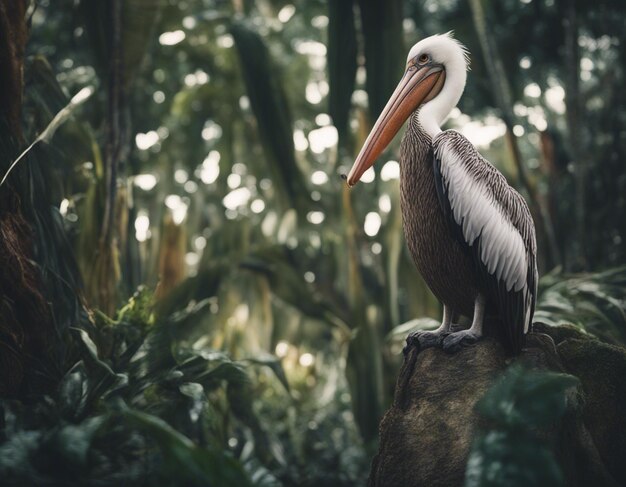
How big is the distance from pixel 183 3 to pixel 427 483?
22.2 ft

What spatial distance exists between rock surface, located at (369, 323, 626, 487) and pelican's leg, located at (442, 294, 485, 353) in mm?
38

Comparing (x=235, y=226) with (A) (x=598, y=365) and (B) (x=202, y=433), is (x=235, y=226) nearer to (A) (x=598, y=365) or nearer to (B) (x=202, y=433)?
(B) (x=202, y=433)

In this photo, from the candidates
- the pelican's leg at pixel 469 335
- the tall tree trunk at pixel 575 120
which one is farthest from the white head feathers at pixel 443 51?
the tall tree trunk at pixel 575 120

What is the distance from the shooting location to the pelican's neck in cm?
335

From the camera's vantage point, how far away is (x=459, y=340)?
305 centimetres

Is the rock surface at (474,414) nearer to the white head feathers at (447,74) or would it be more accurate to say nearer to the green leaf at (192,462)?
the green leaf at (192,462)

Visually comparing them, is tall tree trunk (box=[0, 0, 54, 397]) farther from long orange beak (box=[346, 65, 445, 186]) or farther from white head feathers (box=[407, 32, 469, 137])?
white head feathers (box=[407, 32, 469, 137])

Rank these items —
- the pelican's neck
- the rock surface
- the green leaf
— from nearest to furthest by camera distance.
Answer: the green leaf, the rock surface, the pelican's neck

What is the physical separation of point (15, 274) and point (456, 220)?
209 centimetres

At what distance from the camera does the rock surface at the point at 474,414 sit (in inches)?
112

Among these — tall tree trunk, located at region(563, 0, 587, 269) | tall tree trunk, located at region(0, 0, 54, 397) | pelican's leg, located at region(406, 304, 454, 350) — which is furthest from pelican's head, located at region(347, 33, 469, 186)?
tall tree trunk, located at region(563, 0, 587, 269)

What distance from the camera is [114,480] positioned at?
2.76 metres

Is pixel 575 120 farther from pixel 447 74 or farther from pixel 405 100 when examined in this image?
pixel 405 100

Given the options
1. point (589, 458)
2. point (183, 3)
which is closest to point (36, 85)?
point (589, 458)
